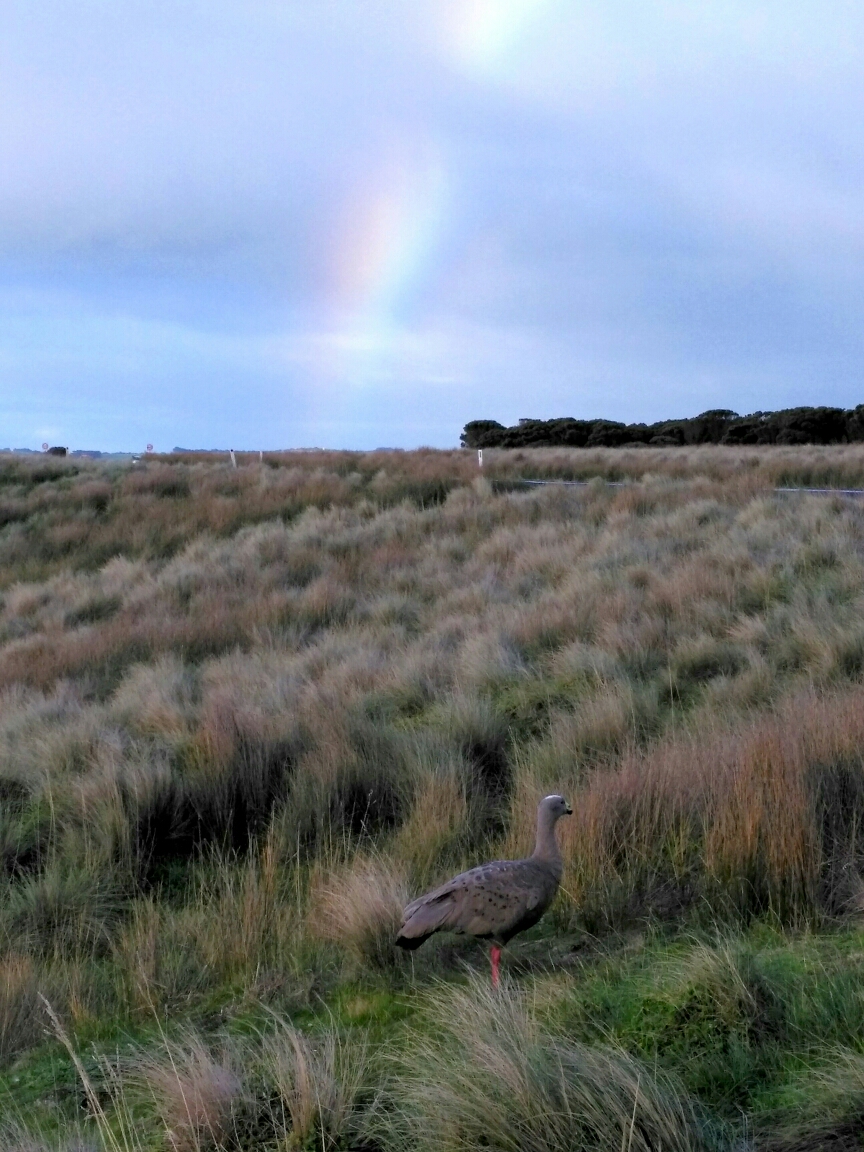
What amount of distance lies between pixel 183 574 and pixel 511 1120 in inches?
545

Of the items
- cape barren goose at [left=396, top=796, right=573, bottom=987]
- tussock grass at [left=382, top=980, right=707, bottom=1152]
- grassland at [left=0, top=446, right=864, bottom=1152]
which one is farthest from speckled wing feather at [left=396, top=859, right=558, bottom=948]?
tussock grass at [left=382, top=980, right=707, bottom=1152]

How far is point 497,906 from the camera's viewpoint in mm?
4066

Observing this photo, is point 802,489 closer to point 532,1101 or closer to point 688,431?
point 532,1101

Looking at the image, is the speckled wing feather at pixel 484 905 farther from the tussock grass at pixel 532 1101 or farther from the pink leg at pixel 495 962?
the tussock grass at pixel 532 1101

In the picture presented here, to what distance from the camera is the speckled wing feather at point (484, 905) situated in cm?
407

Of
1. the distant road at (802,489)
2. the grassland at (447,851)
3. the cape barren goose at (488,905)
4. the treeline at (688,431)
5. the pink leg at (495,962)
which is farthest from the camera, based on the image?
the treeline at (688,431)

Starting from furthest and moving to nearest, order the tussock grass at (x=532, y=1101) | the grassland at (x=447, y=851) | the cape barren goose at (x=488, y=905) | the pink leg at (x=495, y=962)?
the cape barren goose at (x=488, y=905), the pink leg at (x=495, y=962), the grassland at (x=447, y=851), the tussock grass at (x=532, y=1101)

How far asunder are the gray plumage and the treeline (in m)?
49.8

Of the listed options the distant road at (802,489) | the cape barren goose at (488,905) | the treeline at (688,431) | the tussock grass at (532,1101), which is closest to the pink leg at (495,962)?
the cape barren goose at (488,905)

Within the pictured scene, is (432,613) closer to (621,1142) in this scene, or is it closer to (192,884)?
(192,884)

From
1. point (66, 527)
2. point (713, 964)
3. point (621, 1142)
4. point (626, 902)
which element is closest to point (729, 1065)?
point (713, 964)

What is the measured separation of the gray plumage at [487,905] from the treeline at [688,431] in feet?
164

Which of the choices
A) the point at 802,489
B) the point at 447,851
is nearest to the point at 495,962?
the point at 447,851

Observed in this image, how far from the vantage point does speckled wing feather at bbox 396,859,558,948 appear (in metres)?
4.07
